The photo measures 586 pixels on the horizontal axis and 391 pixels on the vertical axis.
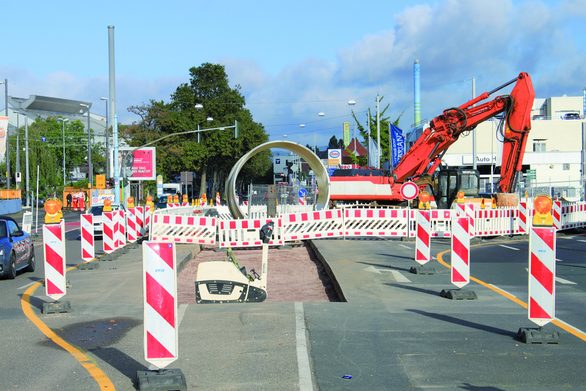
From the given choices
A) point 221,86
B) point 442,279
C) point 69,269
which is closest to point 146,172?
point 221,86

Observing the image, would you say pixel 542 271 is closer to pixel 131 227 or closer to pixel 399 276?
pixel 399 276

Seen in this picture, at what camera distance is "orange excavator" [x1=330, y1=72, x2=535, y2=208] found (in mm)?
30641

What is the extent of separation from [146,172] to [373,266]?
3753cm

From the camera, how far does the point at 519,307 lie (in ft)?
38.1

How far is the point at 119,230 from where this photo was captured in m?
22.6

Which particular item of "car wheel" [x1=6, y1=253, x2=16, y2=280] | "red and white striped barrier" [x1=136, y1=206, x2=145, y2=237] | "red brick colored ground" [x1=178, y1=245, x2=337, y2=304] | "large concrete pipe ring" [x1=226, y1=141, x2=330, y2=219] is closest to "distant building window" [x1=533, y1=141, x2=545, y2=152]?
"large concrete pipe ring" [x1=226, y1=141, x2=330, y2=219]

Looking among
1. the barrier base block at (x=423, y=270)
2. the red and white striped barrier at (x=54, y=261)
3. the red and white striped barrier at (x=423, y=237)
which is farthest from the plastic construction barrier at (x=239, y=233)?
the red and white striped barrier at (x=54, y=261)

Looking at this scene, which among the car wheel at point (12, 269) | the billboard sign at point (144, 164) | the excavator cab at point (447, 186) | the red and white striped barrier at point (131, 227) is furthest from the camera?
the billboard sign at point (144, 164)

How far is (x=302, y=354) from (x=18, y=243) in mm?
11006

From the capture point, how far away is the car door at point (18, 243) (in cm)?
1703

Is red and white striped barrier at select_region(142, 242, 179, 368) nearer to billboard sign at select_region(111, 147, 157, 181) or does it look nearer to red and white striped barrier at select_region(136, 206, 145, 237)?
red and white striped barrier at select_region(136, 206, 145, 237)

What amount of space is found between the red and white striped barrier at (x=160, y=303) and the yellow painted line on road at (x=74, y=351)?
67 cm

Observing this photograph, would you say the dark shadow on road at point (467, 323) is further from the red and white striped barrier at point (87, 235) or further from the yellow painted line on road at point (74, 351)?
the red and white striped barrier at point (87, 235)

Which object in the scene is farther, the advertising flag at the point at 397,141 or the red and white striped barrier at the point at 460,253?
the advertising flag at the point at 397,141
